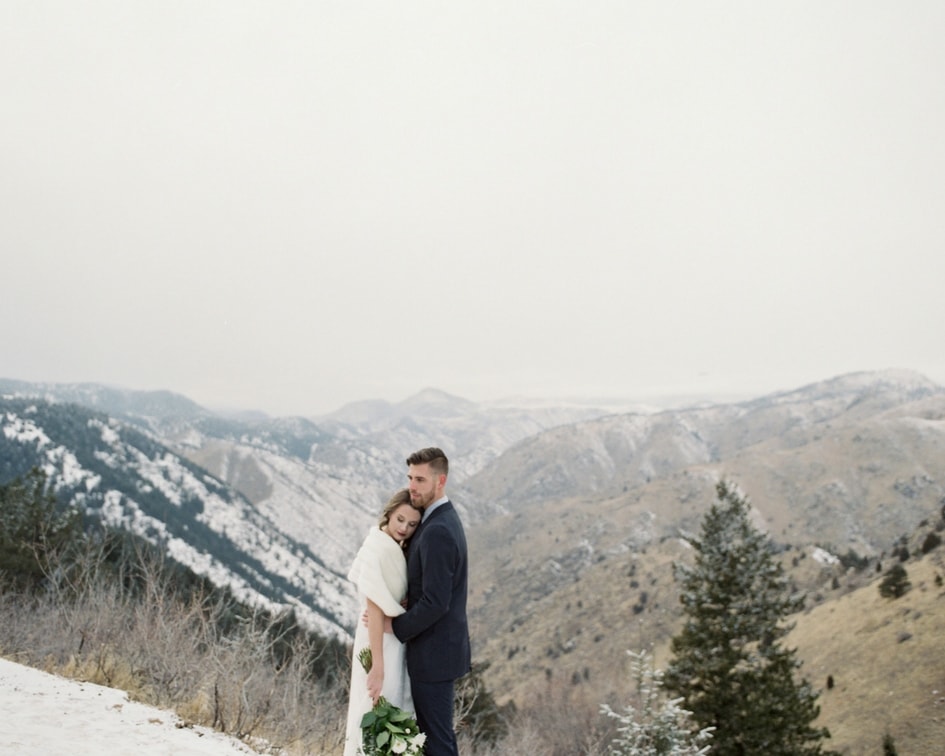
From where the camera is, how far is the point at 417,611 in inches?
167

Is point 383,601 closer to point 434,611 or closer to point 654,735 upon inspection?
point 434,611

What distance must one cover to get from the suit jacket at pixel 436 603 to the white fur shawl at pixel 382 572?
79mm

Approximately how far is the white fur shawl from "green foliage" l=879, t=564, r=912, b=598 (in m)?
36.6

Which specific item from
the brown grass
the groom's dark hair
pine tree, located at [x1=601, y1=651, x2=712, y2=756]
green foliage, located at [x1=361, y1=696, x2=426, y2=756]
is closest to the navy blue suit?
green foliage, located at [x1=361, y1=696, x2=426, y2=756]

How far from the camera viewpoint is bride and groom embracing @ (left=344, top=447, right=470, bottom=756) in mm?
4270

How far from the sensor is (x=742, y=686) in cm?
1479

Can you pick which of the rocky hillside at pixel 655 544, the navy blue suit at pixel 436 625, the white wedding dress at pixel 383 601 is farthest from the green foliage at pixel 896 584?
the white wedding dress at pixel 383 601

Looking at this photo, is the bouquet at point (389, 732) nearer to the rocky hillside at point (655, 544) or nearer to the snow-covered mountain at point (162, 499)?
the rocky hillside at point (655, 544)

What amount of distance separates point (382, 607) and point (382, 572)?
24 centimetres

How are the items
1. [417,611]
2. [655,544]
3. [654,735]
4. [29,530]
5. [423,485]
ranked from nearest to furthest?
[417,611] → [423,485] → [654,735] → [29,530] → [655,544]

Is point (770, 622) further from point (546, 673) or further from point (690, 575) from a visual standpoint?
point (546, 673)

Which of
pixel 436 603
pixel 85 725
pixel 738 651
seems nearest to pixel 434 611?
pixel 436 603

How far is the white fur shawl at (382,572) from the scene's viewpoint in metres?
4.29

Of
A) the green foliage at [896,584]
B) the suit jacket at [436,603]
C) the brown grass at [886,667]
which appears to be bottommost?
the brown grass at [886,667]
